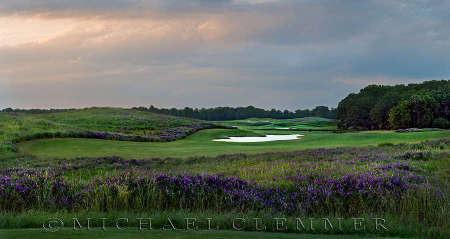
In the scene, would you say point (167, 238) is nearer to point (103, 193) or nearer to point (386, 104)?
point (103, 193)

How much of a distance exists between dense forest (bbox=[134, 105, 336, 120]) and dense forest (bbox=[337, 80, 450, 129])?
183 ft

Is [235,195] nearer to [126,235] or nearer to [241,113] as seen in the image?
[126,235]

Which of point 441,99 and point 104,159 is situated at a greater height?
point 441,99

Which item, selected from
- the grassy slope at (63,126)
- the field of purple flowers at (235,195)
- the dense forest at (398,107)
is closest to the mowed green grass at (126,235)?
the field of purple flowers at (235,195)

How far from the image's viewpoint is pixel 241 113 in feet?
504

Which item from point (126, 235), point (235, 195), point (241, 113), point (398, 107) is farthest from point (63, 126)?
point (241, 113)

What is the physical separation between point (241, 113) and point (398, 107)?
88182 millimetres

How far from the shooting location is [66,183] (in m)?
10.4

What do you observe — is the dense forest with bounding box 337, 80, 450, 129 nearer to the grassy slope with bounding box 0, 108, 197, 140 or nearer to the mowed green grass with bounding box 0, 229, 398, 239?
the grassy slope with bounding box 0, 108, 197, 140

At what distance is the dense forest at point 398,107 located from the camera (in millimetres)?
68250

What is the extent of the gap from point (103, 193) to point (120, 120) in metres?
55.8

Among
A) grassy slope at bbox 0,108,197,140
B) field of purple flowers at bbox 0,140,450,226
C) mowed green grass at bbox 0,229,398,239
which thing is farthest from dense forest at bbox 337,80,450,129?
mowed green grass at bbox 0,229,398,239

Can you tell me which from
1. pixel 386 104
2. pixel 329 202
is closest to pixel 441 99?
pixel 386 104

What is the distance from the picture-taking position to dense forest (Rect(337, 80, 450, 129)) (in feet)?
224
